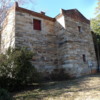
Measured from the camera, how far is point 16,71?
663 cm

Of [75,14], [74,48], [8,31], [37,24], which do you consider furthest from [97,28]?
[8,31]

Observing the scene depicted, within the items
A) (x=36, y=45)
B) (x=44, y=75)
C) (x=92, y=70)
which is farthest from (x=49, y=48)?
(x=92, y=70)

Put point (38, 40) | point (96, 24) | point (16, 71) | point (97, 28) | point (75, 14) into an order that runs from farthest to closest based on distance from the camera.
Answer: point (96, 24) < point (97, 28) < point (75, 14) < point (38, 40) < point (16, 71)

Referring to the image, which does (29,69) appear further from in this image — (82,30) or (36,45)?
(82,30)

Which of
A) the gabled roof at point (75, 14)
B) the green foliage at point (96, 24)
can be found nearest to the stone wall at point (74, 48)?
the gabled roof at point (75, 14)

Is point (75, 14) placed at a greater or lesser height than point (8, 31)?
greater

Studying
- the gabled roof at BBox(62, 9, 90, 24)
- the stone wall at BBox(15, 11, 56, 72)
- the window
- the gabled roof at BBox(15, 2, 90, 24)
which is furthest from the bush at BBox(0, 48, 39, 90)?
the gabled roof at BBox(62, 9, 90, 24)

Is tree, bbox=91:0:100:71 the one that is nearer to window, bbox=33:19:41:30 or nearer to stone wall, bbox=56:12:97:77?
stone wall, bbox=56:12:97:77

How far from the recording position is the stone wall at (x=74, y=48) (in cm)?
981

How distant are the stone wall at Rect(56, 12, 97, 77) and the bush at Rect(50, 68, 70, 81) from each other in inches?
13.9

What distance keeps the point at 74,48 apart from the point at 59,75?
2649 mm

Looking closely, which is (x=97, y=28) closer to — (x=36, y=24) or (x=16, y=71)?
(x=36, y=24)

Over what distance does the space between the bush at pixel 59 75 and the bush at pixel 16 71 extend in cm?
310

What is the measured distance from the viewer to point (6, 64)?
6.78m
